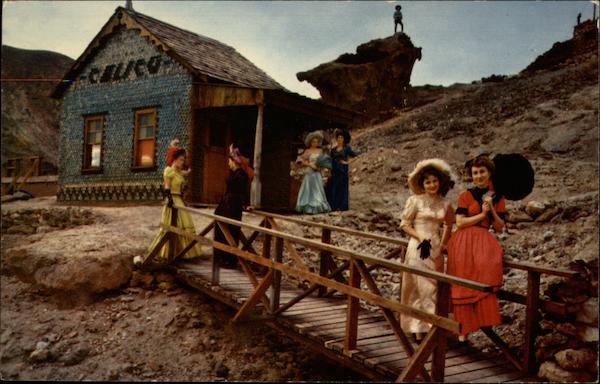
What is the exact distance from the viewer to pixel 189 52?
1304 cm

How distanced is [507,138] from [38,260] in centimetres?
1543

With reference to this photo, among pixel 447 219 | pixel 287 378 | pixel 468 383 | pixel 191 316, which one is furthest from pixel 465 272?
pixel 191 316

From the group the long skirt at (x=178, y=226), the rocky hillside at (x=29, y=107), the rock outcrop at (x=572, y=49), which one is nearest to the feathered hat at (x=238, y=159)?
the long skirt at (x=178, y=226)

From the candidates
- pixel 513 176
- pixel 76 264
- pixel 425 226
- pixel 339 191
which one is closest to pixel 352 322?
pixel 425 226

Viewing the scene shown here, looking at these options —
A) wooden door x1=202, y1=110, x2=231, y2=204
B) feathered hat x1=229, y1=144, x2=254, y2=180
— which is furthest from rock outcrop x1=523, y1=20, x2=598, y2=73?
feathered hat x1=229, y1=144, x2=254, y2=180

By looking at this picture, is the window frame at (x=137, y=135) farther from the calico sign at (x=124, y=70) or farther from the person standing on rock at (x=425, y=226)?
the person standing on rock at (x=425, y=226)

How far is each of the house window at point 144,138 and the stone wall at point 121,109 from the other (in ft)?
0.57

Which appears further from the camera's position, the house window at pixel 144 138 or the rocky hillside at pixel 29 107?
the rocky hillside at pixel 29 107

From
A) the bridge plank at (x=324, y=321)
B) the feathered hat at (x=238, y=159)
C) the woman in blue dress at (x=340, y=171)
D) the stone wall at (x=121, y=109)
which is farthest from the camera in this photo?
the stone wall at (x=121, y=109)

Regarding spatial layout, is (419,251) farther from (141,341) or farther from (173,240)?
(173,240)

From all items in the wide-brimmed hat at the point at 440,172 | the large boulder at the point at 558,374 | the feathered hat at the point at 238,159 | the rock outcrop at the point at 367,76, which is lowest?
the large boulder at the point at 558,374

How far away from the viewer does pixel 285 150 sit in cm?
1399

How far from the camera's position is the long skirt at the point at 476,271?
4.04m

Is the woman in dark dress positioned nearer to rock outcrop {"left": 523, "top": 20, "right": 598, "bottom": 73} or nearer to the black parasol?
the black parasol
